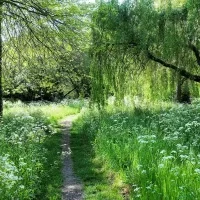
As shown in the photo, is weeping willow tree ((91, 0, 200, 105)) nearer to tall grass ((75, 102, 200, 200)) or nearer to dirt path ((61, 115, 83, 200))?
tall grass ((75, 102, 200, 200))

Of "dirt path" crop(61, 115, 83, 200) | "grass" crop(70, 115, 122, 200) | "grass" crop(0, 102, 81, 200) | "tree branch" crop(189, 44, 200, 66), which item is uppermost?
"tree branch" crop(189, 44, 200, 66)

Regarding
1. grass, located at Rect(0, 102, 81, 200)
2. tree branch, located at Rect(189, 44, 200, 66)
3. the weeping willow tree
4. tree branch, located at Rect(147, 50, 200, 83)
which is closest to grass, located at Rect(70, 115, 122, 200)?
grass, located at Rect(0, 102, 81, 200)

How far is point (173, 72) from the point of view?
1622 cm

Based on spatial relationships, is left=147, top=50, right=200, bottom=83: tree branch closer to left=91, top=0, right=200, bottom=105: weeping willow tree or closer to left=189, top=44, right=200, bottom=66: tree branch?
left=91, top=0, right=200, bottom=105: weeping willow tree

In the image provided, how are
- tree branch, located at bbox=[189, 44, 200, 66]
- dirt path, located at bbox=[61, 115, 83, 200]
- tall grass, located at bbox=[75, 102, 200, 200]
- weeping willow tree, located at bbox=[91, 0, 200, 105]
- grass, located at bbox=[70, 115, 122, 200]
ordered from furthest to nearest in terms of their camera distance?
tree branch, located at bbox=[189, 44, 200, 66], weeping willow tree, located at bbox=[91, 0, 200, 105], dirt path, located at bbox=[61, 115, 83, 200], grass, located at bbox=[70, 115, 122, 200], tall grass, located at bbox=[75, 102, 200, 200]

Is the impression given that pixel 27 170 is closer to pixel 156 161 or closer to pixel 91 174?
pixel 91 174

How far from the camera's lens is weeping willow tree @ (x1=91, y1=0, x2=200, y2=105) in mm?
14852

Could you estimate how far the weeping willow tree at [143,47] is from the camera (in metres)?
14.9

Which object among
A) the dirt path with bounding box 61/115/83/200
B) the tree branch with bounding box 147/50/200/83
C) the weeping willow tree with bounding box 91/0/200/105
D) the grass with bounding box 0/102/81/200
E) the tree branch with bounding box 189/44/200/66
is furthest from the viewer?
the tree branch with bounding box 147/50/200/83

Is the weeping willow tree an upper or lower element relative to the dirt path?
upper

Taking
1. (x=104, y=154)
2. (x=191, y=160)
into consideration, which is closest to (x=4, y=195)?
(x=191, y=160)

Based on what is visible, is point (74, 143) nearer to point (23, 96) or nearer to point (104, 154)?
point (104, 154)

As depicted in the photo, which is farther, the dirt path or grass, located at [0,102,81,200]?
the dirt path

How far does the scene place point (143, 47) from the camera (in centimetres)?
1520
